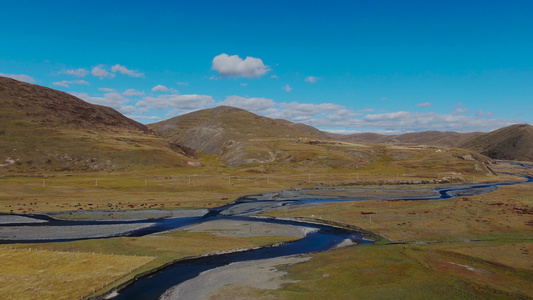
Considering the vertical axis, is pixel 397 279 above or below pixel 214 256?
above

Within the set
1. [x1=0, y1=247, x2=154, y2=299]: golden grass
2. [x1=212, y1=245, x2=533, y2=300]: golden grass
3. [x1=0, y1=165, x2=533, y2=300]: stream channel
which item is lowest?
[x1=0, y1=165, x2=533, y2=300]: stream channel

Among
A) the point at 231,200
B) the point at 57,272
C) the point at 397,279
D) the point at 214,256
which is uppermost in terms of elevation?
the point at 231,200

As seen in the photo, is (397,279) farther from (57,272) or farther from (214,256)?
(57,272)

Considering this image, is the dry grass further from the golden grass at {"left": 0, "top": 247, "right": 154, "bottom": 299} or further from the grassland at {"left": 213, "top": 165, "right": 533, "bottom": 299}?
the golden grass at {"left": 0, "top": 247, "right": 154, "bottom": 299}

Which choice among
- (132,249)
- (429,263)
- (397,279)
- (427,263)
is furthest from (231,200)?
(397,279)

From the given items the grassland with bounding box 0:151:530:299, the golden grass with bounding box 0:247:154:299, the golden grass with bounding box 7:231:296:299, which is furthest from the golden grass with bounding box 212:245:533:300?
the golden grass with bounding box 0:247:154:299

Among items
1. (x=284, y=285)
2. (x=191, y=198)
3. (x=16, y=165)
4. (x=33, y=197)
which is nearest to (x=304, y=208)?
(x=191, y=198)

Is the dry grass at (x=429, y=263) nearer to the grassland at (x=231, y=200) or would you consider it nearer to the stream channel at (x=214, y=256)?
the grassland at (x=231, y=200)

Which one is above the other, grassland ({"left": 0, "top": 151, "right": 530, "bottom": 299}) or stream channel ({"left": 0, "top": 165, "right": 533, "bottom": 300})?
grassland ({"left": 0, "top": 151, "right": 530, "bottom": 299})
